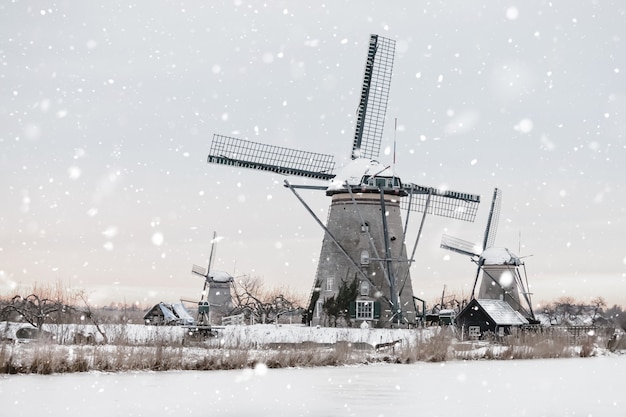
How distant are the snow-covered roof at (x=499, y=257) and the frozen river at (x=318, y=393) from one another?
1025 inches

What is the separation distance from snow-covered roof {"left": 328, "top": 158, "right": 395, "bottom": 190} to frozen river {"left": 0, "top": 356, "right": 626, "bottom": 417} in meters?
14.3

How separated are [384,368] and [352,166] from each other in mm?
15018

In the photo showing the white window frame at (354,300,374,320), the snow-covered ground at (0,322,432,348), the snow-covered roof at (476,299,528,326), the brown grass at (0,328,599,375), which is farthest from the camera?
the snow-covered roof at (476,299,528,326)

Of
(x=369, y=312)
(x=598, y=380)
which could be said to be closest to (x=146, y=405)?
(x=598, y=380)

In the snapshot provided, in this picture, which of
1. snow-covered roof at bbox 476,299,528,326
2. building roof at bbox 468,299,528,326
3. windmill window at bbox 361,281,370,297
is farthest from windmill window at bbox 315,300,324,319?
snow-covered roof at bbox 476,299,528,326

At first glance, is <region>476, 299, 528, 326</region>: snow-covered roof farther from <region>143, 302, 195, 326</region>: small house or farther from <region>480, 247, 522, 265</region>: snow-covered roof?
<region>143, 302, 195, 326</region>: small house

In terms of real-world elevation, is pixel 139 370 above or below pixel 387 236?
below

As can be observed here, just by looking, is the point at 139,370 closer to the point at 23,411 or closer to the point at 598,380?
the point at 23,411

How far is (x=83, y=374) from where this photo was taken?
61.1 ft

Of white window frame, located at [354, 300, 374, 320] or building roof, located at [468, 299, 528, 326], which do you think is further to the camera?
building roof, located at [468, 299, 528, 326]

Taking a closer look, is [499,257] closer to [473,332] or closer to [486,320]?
[486,320]

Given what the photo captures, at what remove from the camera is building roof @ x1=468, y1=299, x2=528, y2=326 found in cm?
4112

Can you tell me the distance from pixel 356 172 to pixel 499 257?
15582 mm

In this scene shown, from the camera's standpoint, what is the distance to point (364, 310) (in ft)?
117
